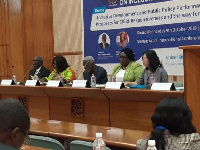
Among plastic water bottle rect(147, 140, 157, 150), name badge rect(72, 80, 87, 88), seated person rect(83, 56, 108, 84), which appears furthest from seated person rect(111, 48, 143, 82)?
plastic water bottle rect(147, 140, 157, 150)

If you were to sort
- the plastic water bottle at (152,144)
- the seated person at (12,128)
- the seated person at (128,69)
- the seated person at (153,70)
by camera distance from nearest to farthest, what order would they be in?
the seated person at (12,128), the plastic water bottle at (152,144), the seated person at (153,70), the seated person at (128,69)

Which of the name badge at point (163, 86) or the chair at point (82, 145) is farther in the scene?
the name badge at point (163, 86)

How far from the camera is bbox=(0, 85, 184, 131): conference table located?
3576 millimetres

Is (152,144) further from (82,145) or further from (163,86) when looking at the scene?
(163,86)

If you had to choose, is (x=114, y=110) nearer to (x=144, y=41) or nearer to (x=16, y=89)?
(x=16, y=89)

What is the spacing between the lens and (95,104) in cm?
407

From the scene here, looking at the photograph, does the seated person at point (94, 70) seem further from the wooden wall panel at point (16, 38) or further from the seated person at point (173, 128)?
the wooden wall panel at point (16, 38)

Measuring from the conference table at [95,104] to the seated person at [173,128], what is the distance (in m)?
1.25

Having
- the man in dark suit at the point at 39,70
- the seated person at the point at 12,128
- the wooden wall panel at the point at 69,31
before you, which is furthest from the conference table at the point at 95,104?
the wooden wall panel at the point at 69,31

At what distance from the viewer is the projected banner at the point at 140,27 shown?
5395 millimetres

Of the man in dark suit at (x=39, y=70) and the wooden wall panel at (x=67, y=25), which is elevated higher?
the wooden wall panel at (x=67, y=25)

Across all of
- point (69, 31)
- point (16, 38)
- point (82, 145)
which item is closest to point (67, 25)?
point (69, 31)

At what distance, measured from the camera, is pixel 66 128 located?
137 inches

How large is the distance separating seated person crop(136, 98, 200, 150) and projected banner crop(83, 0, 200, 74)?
3.51 m
